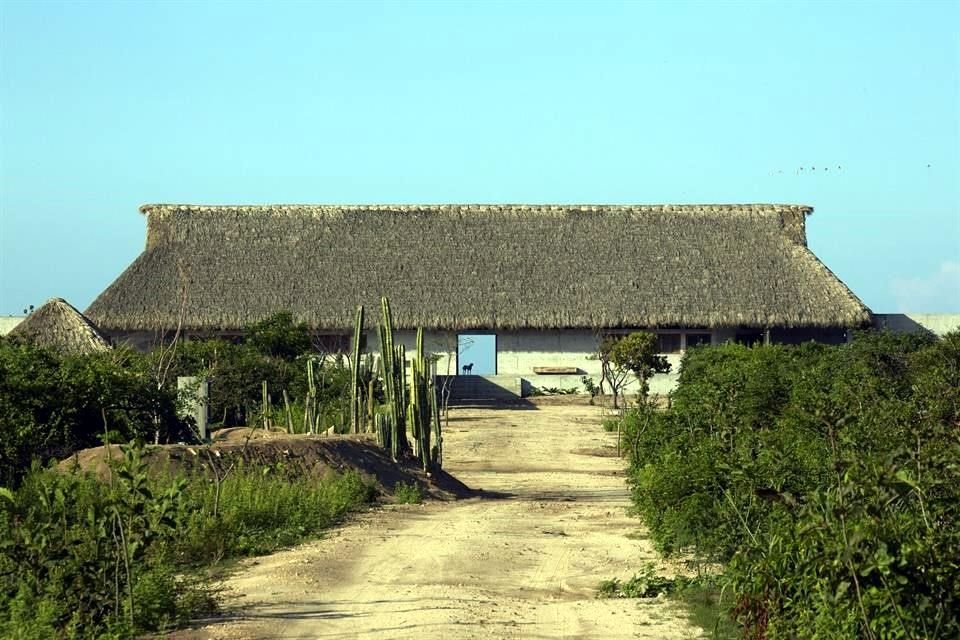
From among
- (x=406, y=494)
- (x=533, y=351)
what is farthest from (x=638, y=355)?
(x=406, y=494)

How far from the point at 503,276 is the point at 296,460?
74.9ft

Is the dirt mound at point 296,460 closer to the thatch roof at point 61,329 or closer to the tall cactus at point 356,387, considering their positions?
the tall cactus at point 356,387

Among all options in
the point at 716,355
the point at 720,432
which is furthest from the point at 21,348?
the point at 716,355

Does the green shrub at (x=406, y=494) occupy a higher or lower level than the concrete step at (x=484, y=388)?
lower

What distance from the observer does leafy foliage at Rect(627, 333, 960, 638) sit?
282 inches

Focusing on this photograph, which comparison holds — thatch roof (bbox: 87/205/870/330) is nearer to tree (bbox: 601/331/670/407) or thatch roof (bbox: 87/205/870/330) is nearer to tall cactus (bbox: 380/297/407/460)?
tree (bbox: 601/331/670/407)

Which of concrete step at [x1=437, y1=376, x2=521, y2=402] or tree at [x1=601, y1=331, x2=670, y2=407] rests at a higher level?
→ tree at [x1=601, y1=331, x2=670, y2=407]

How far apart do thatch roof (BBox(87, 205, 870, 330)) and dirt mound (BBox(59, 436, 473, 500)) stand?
63.9ft

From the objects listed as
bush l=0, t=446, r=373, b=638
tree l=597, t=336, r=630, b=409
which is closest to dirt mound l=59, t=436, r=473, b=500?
bush l=0, t=446, r=373, b=638

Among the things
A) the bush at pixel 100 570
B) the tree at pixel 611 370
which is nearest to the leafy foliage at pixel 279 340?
the tree at pixel 611 370

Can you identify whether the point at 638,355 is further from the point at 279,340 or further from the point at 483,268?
the point at 483,268

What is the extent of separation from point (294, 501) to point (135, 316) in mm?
24825

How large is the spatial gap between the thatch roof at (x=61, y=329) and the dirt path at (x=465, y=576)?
1224 centimetres

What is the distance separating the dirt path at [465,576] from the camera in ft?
29.3
